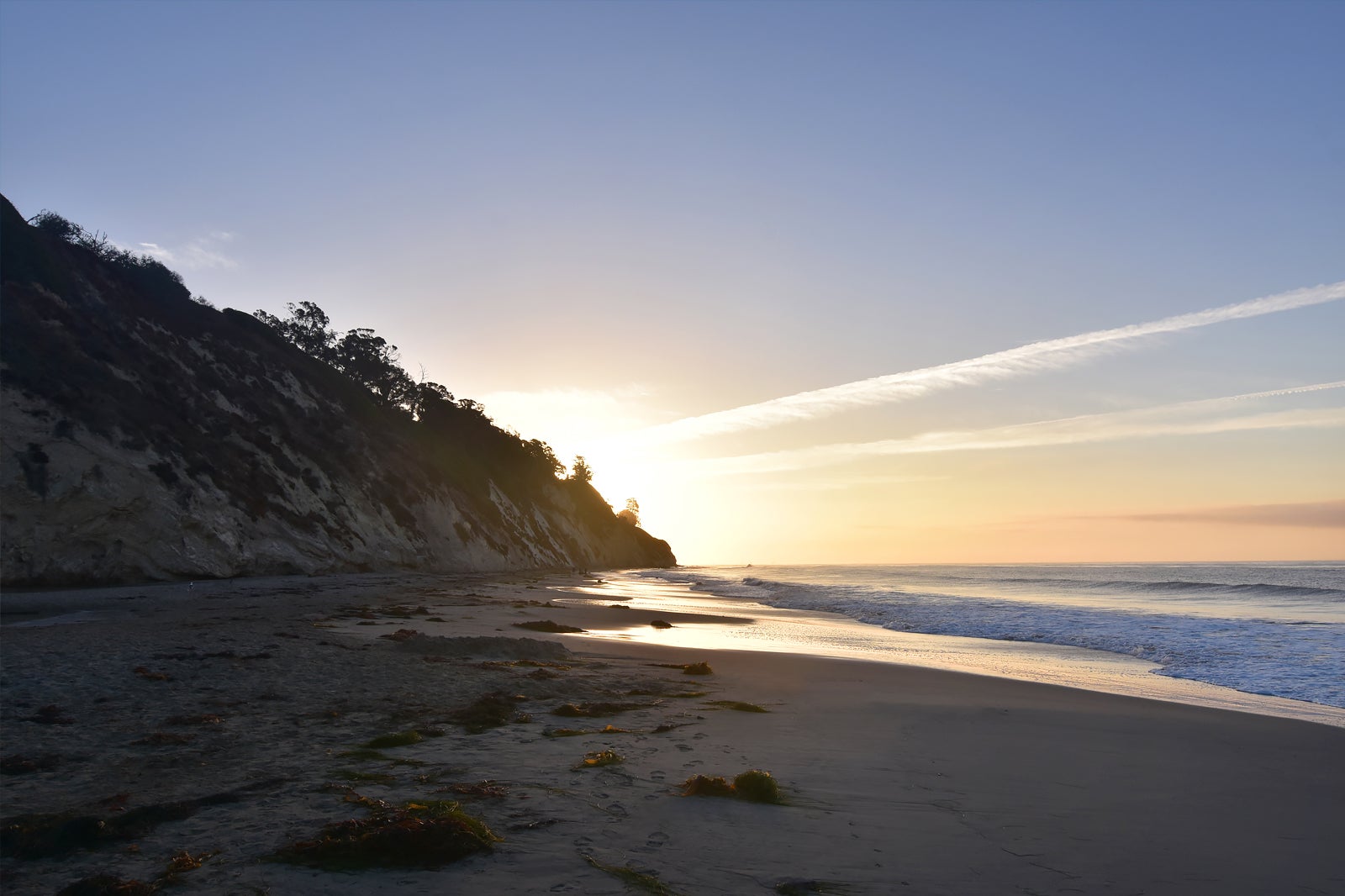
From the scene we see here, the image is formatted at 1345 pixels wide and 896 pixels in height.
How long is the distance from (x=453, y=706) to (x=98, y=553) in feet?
78.3

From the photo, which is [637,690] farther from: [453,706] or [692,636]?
[692,636]

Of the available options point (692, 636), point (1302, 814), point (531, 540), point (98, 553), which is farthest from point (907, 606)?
point (531, 540)

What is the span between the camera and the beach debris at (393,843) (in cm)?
430

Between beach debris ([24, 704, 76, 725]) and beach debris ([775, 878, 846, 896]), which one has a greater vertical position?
beach debris ([775, 878, 846, 896])

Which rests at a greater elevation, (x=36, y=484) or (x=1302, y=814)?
(x=36, y=484)

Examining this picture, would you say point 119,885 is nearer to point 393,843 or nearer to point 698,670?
point 393,843

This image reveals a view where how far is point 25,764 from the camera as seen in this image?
19.4 feet

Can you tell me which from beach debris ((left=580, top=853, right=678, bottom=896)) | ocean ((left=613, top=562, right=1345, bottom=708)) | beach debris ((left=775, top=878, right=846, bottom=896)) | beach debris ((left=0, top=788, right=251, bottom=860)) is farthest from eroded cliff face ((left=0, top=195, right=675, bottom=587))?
beach debris ((left=775, top=878, right=846, bottom=896))

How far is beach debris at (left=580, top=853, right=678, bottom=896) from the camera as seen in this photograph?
414cm

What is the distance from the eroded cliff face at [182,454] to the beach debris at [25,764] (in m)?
23.1

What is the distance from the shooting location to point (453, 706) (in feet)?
29.2

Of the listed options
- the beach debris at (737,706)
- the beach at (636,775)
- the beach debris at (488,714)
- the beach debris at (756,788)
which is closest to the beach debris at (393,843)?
the beach at (636,775)

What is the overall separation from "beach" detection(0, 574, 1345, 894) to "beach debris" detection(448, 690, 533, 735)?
56 mm

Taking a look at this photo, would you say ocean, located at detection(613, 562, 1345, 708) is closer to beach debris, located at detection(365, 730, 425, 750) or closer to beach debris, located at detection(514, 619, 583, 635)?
beach debris, located at detection(514, 619, 583, 635)
